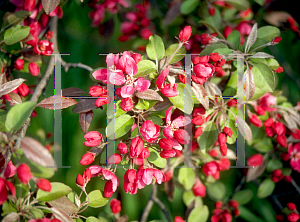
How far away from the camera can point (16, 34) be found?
77 cm

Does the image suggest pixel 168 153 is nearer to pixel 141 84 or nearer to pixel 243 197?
pixel 141 84

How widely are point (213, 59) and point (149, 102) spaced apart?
0.21 metres

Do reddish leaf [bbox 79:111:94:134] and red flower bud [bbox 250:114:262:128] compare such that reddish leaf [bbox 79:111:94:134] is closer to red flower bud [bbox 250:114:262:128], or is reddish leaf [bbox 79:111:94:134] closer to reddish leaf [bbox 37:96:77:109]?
reddish leaf [bbox 37:96:77:109]

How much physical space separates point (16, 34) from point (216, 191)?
101cm

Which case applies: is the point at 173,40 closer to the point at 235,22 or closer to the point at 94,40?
the point at 235,22

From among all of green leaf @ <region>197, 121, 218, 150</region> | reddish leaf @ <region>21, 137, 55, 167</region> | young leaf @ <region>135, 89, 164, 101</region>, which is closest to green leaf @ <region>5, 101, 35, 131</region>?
reddish leaf @ <region>21, 137, 55, 167</region>

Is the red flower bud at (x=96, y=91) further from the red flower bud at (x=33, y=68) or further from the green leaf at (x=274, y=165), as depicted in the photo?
the green leaf at (x=274, y=165)

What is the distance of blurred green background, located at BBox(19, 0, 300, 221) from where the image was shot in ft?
4.17

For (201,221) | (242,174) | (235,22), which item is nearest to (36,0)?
(235,22)

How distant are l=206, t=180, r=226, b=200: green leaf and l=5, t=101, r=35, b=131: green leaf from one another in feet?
2.85

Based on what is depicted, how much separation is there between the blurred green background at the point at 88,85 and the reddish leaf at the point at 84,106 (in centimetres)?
55

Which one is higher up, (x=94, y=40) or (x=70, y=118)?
(x=94, y=40)

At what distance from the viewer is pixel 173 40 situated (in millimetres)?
1190

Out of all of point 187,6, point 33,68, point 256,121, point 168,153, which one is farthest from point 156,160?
point 187,6
